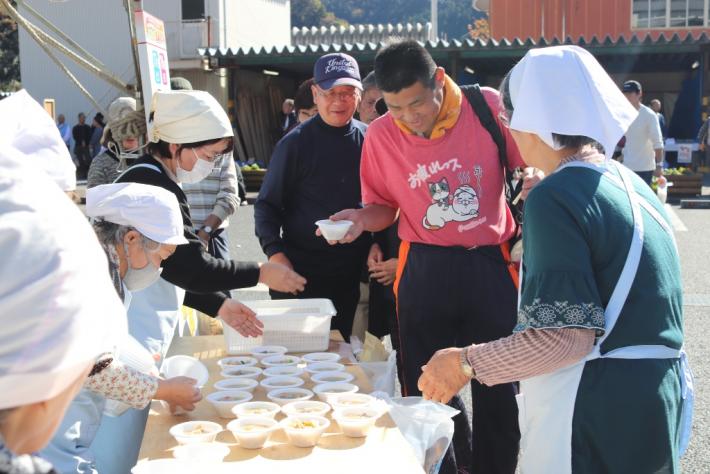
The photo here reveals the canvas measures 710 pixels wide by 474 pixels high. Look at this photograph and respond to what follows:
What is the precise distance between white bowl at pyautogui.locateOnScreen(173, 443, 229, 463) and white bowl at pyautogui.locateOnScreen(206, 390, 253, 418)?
0.99 ft

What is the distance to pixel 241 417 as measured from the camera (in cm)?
255

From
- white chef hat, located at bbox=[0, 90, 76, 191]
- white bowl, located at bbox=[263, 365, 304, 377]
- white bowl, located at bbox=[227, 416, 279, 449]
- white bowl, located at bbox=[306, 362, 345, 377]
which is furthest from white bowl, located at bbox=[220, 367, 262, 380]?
white chef hat, located at bbox=[0, 90, 76, 191]

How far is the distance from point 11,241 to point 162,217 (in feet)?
5.60

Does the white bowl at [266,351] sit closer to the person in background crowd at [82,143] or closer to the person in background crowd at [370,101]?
the person in background crowd at [370,101]

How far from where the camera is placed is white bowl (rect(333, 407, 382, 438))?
2.44 meters

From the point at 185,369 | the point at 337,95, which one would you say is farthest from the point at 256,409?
the point at 337,95

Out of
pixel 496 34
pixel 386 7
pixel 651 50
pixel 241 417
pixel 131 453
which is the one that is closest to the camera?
pixel 241 417

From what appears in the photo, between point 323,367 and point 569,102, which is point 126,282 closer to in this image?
point 323,367

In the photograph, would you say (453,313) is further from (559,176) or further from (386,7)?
(386,7)

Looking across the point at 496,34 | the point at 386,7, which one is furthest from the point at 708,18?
the point at 386,7

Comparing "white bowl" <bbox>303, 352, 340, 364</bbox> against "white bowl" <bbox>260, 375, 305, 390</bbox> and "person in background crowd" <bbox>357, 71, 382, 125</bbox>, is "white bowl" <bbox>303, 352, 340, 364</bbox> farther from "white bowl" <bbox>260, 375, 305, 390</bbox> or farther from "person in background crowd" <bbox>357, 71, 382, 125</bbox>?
"person in background crowd" <bbox>357, 71, 382, 125</bbox>

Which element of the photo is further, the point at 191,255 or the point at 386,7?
the point at 386,7

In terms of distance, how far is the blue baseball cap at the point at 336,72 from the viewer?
13.4 feet

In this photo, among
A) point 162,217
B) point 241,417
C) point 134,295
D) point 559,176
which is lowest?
point 241,417
